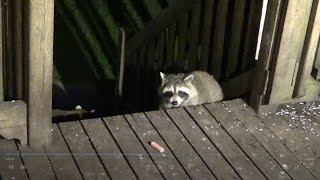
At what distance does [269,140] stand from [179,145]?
29.5 inches

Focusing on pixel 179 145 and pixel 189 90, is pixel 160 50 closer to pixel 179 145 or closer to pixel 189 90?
pixel 189 90

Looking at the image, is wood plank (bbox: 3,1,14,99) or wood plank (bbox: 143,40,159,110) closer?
wood plank (bbox: 3,1,14,99)

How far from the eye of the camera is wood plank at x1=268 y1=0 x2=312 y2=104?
479 cm

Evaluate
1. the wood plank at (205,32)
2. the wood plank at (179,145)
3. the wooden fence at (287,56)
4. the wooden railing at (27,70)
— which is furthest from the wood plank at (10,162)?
the wood plank at (205,32)

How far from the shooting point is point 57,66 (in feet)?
29.8

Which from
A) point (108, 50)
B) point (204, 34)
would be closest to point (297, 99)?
point (204, 34)

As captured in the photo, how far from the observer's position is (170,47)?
741cm

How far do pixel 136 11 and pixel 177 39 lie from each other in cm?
99

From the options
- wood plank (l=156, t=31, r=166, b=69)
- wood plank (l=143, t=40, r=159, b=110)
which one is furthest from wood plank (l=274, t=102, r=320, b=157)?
wood plank (l=143, t=40, r=159, b=110)

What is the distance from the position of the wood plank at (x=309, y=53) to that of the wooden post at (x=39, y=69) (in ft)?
6.90

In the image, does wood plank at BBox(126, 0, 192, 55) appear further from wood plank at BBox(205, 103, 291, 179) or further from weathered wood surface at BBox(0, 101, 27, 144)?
weathered wood surface at BBox(0, 101, 27, 144)

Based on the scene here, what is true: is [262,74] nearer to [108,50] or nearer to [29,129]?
[29,129]

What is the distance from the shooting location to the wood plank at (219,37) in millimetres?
6086

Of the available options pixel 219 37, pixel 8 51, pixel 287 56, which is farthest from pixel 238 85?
pixel 8 51
